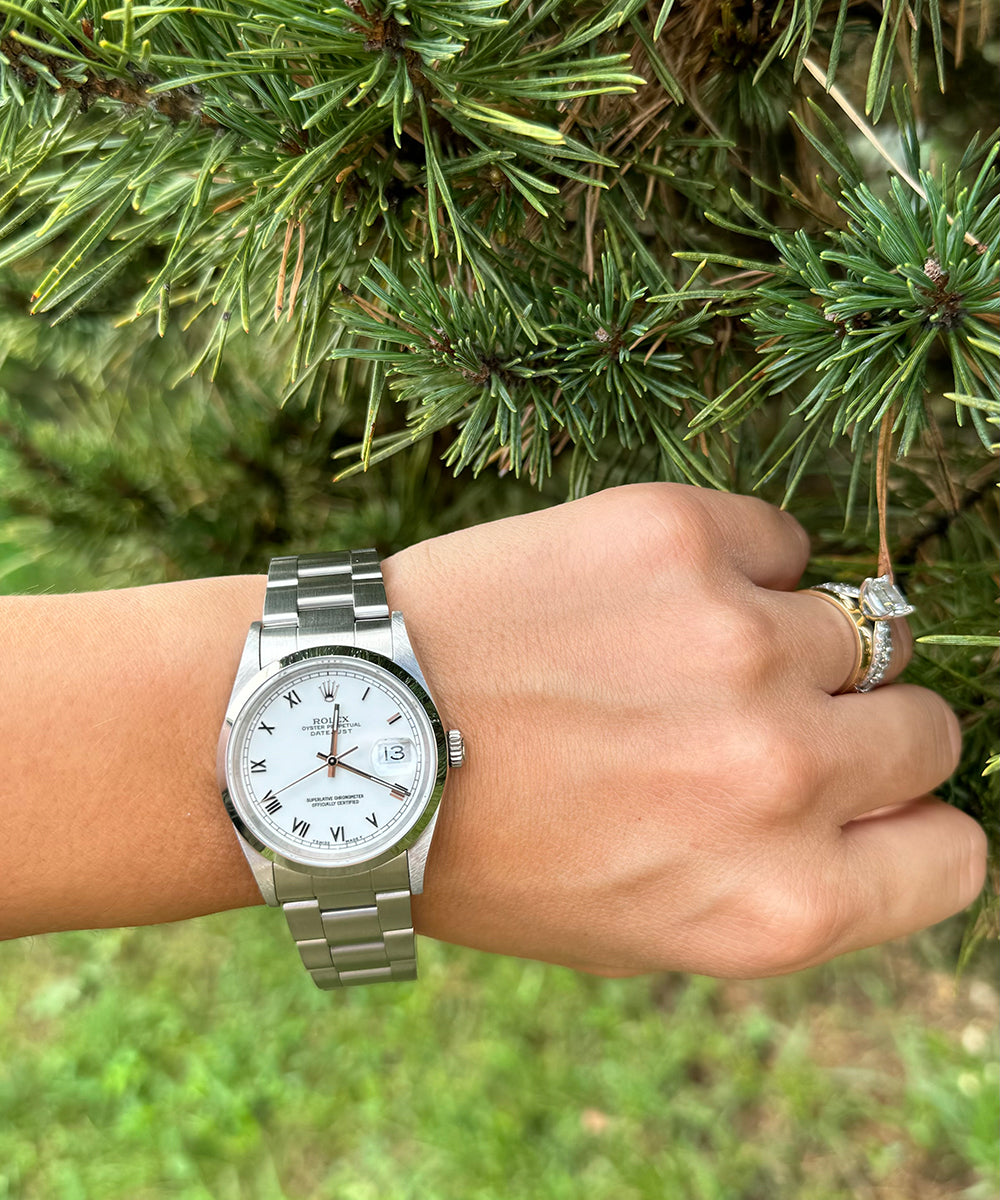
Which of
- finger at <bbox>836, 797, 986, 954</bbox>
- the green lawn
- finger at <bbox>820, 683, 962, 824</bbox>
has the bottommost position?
the green lawn

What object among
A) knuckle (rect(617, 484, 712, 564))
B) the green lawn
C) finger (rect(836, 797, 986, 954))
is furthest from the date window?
the green lawn

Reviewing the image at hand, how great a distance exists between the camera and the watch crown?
79cm

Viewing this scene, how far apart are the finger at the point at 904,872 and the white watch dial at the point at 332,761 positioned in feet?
1.30

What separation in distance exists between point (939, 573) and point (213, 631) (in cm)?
66

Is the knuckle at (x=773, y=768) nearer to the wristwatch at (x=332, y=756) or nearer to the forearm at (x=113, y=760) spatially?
the wristwatch at (x=332, y=756)

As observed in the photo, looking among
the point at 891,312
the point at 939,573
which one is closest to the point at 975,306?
the point at 891,312

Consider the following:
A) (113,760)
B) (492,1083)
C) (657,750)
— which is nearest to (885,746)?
(657,750)

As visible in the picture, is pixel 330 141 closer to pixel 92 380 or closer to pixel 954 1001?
pixel 92 380

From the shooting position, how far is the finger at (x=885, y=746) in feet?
2.77

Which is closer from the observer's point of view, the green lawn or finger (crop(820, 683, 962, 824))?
finger (crop(820, 683, 962, 824))

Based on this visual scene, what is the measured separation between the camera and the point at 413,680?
0.78 meters

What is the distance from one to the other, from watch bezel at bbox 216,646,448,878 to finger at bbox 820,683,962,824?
35 cm

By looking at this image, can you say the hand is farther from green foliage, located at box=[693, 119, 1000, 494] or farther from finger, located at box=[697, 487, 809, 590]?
green foliage, located at box=[693, 119, 1000, 494]

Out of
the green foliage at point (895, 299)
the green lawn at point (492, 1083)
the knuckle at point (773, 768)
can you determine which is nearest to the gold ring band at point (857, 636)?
the knuckle at point (773, 768)
